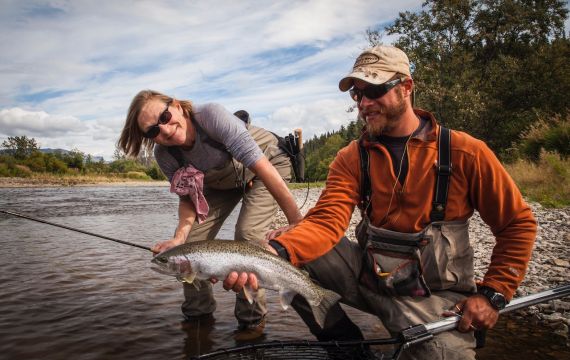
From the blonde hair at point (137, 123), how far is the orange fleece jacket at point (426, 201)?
1695mm

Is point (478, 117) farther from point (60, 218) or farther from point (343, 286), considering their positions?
point (343, 286)

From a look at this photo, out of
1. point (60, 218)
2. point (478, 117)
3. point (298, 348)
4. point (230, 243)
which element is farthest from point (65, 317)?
point (478, 117)

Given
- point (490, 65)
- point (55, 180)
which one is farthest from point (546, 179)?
point (55, 180)

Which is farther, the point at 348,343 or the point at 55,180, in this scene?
the point at 55,180

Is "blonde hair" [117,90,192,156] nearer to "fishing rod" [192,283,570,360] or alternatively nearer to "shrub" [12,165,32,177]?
"fishing rod" [192,283,570,360]

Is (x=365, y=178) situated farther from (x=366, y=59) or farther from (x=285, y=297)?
(x=285, y=297)

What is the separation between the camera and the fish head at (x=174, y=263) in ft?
9.68

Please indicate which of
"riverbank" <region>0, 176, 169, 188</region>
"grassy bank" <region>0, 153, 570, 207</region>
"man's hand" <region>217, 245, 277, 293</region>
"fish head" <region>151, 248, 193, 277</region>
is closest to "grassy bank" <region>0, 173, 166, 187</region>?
"riverbank" <region>0, 176, 169, 188</region>

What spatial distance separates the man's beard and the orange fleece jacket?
0.12m

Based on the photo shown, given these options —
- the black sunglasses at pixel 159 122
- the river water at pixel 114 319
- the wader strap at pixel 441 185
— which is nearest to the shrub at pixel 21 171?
the river water at pixel 114 319

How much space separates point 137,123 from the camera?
12.6 feet

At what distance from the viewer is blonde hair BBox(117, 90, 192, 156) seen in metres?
3.83

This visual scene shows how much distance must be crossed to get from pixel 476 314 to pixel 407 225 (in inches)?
28.4

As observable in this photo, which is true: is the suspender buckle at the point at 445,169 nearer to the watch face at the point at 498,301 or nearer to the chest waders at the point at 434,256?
the chest waders at the point at 434,256
